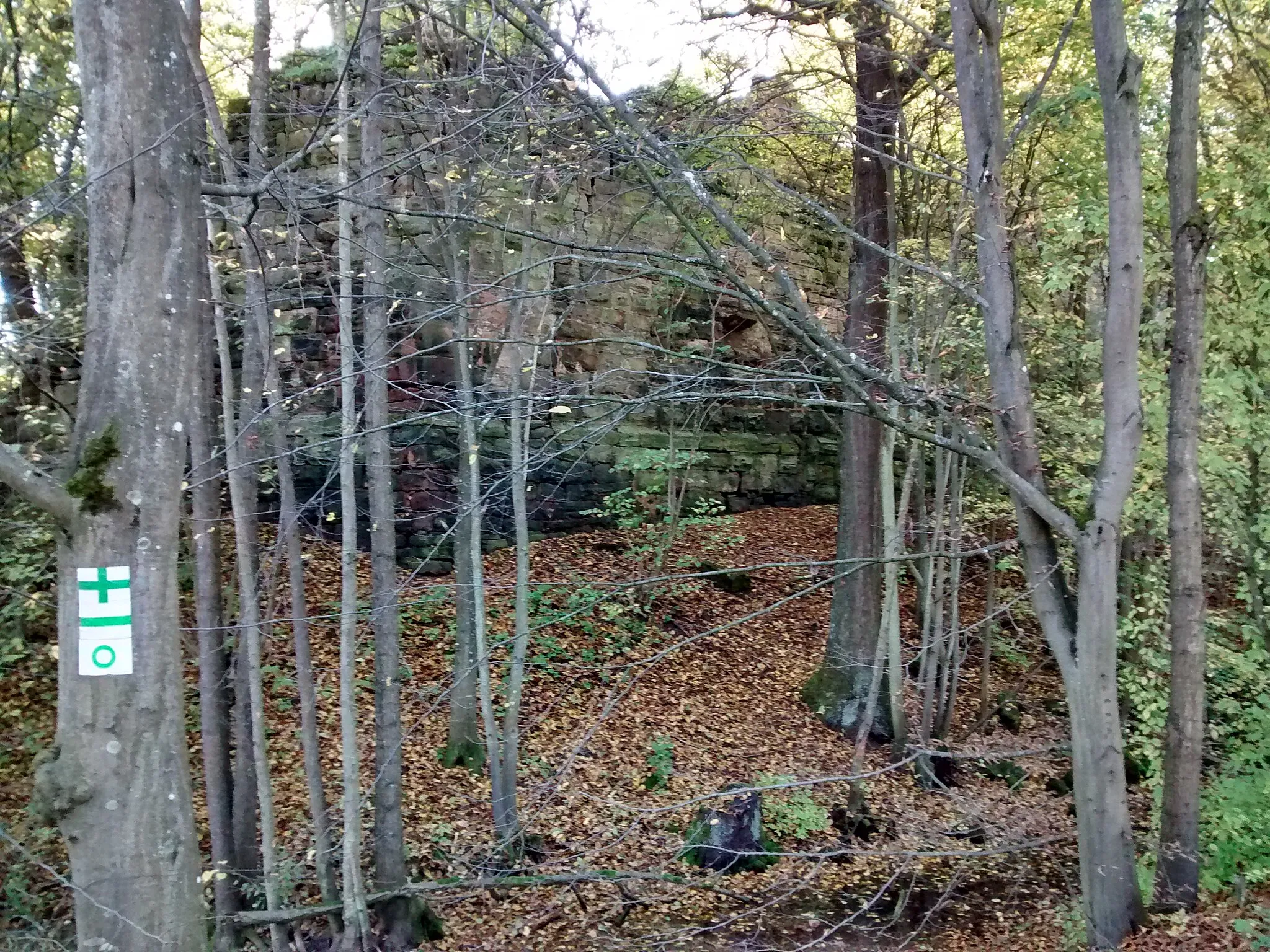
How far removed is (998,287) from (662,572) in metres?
6.69

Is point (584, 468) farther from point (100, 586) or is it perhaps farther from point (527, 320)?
point (100, 586)

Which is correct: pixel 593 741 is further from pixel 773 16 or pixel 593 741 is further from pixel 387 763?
pixel 773 16

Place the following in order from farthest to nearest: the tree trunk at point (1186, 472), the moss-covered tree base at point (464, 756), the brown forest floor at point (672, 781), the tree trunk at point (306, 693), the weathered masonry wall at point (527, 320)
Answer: the moss-covered tree base at point (464, 756) < the weathered masonry wall at point (527, 320) < the brown forest floor at point (672, 781) < the tree trunk at point (306, 693) < the tree trunk at point (1186, 472)

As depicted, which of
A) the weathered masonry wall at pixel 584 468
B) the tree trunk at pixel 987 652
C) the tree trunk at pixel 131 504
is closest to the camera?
the tree trunk at pixel 131 504

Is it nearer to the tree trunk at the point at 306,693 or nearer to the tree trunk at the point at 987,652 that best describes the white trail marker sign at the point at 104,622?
the tree trunk at the point at 306,693

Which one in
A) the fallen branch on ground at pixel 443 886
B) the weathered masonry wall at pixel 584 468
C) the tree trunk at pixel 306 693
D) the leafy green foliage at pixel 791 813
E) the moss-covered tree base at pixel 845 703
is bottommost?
the leafy green foliage at pixel 791 813

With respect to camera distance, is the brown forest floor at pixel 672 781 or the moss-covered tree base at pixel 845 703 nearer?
the brown forest floor at pixel 672 781

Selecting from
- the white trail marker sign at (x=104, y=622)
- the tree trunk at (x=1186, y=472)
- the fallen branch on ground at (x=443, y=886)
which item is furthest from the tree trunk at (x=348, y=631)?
the tree trunk at (x=1186, y=472)

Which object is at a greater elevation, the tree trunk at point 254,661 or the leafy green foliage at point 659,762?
the tree trunk at point 254,661

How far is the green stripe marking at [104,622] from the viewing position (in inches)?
136

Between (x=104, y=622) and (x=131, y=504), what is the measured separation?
0.44 meters

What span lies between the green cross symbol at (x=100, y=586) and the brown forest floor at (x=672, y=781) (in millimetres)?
2080

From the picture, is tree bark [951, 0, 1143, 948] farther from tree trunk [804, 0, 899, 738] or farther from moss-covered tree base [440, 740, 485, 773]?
moss-covered tree base [440, 740, 485, 773]

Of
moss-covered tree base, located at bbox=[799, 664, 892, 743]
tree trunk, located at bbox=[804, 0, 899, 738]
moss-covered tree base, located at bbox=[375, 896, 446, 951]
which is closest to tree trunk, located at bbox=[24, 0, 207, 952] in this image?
moss-covered tree base, located at bbox=[375, 896, 446, 951]
